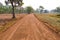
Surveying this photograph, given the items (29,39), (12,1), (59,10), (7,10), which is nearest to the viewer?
(29,39)

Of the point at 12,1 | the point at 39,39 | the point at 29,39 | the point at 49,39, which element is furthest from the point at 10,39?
the point at 12,1

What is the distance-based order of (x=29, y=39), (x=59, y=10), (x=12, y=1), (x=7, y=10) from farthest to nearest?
1. (x=59, y=10)
2. (x=7, y=10)
3. (x=12, y=1)
4. (x=29, y=39)

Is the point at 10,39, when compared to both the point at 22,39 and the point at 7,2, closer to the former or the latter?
the point at 22,39

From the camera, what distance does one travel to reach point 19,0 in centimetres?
4638

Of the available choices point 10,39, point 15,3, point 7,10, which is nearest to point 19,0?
point 15,3

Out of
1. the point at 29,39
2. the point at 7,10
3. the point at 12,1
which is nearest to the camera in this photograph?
the point at 29,39

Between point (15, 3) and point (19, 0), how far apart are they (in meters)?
1.85

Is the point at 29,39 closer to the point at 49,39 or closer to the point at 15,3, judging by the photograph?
the point at 49,39

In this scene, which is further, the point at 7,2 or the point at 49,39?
the point at 7,2

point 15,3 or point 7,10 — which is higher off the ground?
point 15,3

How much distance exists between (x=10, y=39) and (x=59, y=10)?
178803 mm

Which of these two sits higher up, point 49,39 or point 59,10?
point 49,39

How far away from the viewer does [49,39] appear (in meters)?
11.5

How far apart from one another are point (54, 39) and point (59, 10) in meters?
178
